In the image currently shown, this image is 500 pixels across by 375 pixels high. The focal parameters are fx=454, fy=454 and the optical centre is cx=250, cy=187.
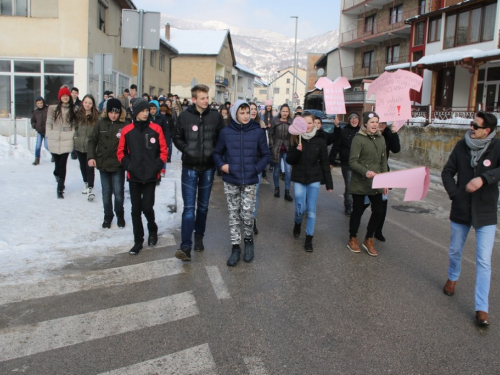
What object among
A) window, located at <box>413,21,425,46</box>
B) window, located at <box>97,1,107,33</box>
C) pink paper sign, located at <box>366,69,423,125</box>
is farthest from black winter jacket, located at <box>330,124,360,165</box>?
window, located at <box>413,21,425,46</box>

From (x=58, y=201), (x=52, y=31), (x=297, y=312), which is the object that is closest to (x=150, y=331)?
(x=297, y=312)

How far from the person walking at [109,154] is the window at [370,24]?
37.6 meters

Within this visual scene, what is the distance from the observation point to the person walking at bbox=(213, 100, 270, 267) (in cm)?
556

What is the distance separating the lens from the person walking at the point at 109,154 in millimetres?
7082

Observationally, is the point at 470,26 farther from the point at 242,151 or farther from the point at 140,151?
the point at 140,151

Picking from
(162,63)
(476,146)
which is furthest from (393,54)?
(476,146)

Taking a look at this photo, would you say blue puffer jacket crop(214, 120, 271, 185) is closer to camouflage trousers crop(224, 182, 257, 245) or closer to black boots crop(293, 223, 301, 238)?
camouflage trousers crop(224, 182, 257, 245)

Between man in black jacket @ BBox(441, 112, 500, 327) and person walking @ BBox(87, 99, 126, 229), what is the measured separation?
15.7 ft

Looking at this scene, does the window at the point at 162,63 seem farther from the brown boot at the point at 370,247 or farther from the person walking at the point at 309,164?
the brown boot at the point at 370,247

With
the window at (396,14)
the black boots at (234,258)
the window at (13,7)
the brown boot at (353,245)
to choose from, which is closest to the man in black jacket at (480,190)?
the brown boot at (353,245)

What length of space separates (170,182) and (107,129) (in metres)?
3.86

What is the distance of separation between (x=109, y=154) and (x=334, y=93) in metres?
4.18

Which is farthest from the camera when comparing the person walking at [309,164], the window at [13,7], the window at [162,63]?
the window at [162,63]

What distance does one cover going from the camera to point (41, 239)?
635 cm
